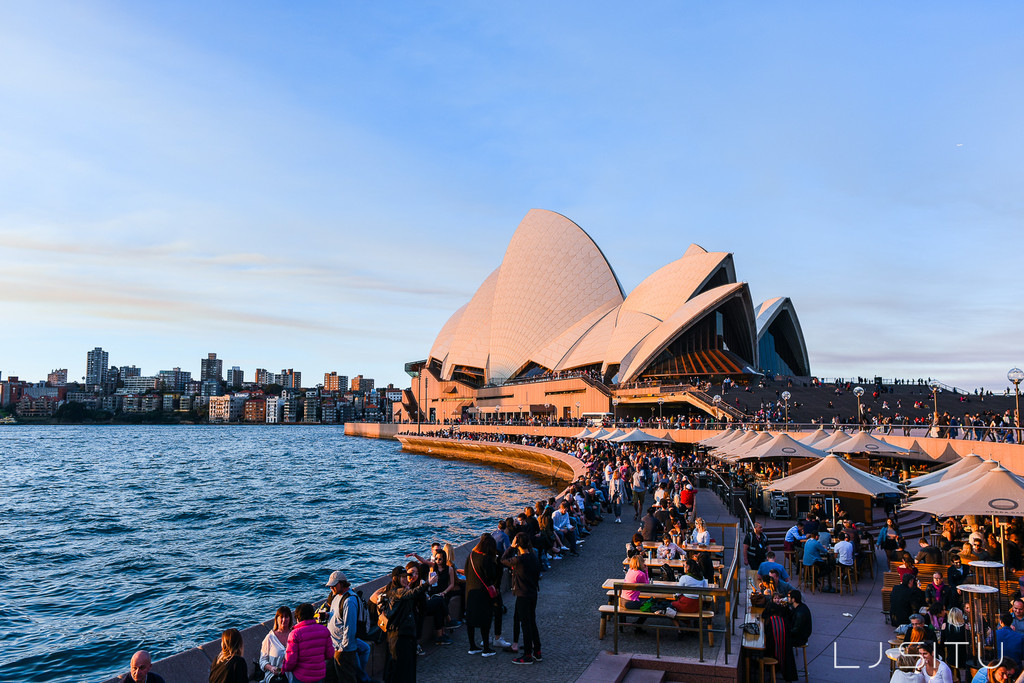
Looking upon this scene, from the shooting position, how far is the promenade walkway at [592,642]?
252 inches

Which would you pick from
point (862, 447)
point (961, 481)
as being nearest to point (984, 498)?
point (961, 481)

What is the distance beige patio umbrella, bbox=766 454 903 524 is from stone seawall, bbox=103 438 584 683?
17.1 feet

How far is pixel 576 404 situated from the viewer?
54.6 meters

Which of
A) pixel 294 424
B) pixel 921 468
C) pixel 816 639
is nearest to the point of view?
pixel 816 639

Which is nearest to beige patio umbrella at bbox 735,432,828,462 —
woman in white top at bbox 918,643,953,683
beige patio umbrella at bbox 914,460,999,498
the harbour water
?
beige patio umbrella at bbox 914,460,999,498

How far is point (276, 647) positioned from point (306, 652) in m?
0.25

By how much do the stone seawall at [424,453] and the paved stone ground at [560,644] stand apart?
0.56 meters

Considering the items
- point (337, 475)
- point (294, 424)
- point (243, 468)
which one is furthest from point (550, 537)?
point (294, 424)

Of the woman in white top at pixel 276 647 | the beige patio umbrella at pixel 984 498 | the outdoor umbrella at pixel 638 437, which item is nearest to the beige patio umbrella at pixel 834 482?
the beige patio umbrella at pixel 984 498

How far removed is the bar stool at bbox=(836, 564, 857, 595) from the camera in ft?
31.3

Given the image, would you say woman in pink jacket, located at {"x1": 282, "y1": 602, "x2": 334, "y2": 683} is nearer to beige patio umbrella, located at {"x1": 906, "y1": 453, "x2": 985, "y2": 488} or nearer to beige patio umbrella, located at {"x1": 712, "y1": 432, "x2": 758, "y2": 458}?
beige patio umbrella, located at {"x1": 906, "y1": 453, "x2": 985, "y2": 488}

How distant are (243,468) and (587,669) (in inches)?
1798

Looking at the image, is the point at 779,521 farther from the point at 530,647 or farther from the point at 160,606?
the point at 160,606

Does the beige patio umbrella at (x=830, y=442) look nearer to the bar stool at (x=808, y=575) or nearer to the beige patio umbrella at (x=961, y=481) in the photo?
the bar stool at (x=808, y=575)
